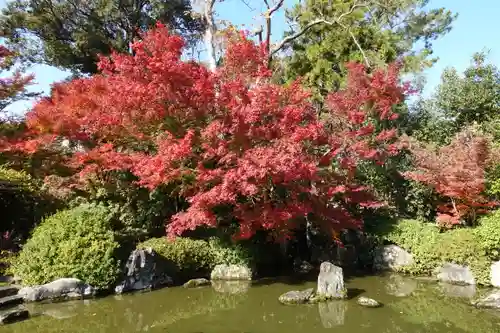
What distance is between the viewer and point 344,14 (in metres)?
17.0

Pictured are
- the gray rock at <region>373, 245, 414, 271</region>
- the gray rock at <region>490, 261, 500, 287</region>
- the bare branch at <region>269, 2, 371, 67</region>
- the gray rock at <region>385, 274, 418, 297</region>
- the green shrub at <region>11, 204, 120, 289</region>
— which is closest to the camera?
the green shrub at <region>11, 204, 120, 289</region>

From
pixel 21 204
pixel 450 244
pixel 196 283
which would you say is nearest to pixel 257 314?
pixel 196 283

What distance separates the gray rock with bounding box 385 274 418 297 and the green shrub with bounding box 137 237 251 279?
341 cm

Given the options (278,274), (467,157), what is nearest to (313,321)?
(278,274)

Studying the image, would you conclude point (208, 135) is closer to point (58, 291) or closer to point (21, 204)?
point (58, 291)

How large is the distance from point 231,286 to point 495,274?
5.89m

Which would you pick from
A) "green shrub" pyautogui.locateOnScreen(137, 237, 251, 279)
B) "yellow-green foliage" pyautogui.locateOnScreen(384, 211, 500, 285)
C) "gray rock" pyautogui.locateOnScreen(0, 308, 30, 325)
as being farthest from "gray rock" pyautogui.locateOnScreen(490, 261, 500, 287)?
"gray rock" pyautogui.locateOnScreen(0, 308, 30, 325)

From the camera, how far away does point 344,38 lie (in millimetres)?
17578

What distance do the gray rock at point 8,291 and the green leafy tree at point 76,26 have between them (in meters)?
14.6

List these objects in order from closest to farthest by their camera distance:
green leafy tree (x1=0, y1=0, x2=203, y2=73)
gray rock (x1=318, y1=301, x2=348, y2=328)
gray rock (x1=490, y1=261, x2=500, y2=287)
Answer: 1. gray rock (x1=318, y1=301, x2=348, y2=328)
2. gray rock (x1=490, y1=261, x2=500, y2=287)
3. green leafy tree (x1=0, y1=0, x2=203, y2=73)

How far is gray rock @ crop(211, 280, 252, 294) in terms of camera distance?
9.80m

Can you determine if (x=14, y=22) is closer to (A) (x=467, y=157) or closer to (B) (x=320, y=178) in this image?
(B) (x=320, y=178)

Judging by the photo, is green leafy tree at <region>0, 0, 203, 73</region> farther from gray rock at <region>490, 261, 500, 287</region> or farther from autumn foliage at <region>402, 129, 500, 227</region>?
gray rock at <region>490, 261, 500, 287</region>

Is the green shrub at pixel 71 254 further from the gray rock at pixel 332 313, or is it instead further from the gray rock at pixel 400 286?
the gray rock at pixel 400 286
